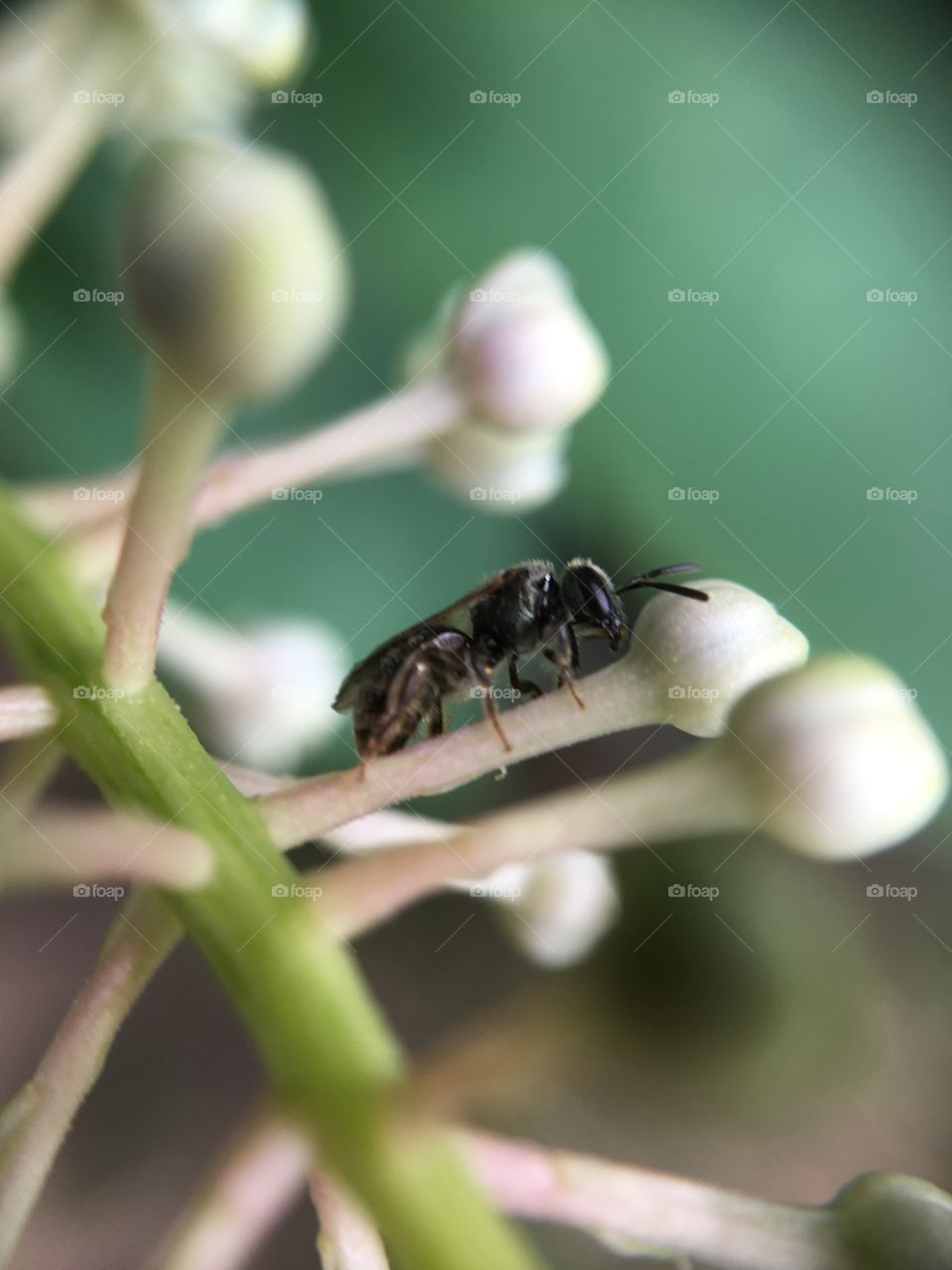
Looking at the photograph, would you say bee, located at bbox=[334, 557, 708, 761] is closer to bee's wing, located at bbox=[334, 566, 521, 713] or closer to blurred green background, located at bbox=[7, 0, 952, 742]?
bee's wing, located at bbox=[334, 566, 521, 713]

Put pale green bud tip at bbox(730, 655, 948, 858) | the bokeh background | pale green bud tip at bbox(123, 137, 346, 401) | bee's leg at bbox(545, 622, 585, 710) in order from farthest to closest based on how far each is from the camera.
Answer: the bokeh background
bee's leg at bbox(545, 622, 585, 710)
pale green bud tip at bbox(730, 655, 948, 858)
pale green bud tip at bbox(123, 137, 346, 401)

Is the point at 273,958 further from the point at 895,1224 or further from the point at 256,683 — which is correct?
the point at 256,683

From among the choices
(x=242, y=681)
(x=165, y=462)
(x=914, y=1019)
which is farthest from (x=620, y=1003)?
(x=914, y=1019)

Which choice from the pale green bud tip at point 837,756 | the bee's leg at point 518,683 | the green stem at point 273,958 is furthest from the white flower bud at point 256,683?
the pale green bud tip at point 837,756

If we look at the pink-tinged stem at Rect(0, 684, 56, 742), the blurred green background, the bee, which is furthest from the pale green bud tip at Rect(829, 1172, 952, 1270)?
the blurred green background

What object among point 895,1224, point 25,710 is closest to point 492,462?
point 25,710

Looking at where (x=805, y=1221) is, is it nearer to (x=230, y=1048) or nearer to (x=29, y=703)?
(x=29, y=703)
